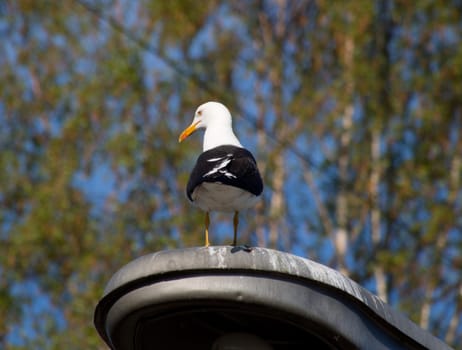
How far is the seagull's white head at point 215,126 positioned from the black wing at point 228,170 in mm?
295

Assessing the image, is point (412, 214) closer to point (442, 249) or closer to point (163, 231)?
point (442, 249)

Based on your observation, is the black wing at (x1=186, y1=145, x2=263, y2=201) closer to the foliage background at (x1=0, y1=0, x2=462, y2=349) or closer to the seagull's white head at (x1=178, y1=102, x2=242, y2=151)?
the seagull's white head at (x1=178, y1=102, x2=242, y2=151)

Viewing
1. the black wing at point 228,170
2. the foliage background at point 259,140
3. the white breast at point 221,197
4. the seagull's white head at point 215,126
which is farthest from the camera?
the foliage background at point 259,140

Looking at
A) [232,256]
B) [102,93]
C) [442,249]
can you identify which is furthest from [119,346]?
[102,93]

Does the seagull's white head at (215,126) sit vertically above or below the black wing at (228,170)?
above

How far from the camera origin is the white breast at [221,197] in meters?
3.42

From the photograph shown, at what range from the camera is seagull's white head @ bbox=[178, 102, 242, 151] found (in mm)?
3865

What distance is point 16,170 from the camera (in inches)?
546

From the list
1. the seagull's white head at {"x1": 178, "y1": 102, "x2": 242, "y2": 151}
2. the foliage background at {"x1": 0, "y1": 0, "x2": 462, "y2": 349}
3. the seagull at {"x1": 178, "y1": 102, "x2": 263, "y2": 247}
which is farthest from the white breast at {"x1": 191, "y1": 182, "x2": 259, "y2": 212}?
the foliage background at {"x1": 0, "y1": 0, "x2": 462, "y2": 349}

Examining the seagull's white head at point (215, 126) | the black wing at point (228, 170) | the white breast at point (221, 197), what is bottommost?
the white breast at point (221, 197)

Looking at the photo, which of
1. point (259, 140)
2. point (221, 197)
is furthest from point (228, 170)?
point (259, 140)

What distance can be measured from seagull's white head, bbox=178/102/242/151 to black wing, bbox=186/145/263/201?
0.30m

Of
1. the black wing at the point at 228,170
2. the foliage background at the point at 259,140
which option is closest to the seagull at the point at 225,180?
the black wing at the point at 228,170

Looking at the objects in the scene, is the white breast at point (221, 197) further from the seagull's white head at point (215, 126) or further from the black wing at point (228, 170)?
the seagull's white head at point (215, 126)
